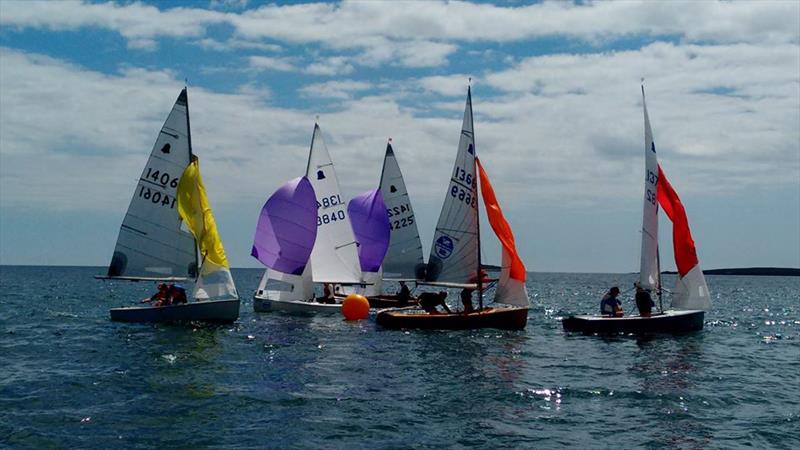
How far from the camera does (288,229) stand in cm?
3697

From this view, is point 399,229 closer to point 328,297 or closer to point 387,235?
point 387,235

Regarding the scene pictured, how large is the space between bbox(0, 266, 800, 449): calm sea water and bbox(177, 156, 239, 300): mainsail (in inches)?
62.2

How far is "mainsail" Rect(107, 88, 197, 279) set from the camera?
32656 millimetres

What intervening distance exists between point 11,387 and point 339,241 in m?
21.7

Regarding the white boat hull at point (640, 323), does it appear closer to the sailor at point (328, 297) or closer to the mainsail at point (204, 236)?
the sailor at point (328, 297)

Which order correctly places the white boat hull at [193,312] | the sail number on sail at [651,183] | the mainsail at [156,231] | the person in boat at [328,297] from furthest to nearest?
the person in boat at [328,297], the mainsail at [156,231], the sail number on sail at [651,183], the white boat hull at [193,312]

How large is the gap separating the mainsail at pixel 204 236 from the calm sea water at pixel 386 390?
1.58 meters

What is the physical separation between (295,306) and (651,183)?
1626 centimetres

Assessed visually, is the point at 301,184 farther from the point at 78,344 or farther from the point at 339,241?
the point at 78,344

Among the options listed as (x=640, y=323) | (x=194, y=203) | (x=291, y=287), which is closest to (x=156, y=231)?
(x=194, y=203)

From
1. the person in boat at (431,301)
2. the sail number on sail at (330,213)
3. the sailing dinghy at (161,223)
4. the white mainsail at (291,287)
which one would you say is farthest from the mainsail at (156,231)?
the person in boat at (431,301)

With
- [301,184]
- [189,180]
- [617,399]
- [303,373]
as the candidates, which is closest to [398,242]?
[301,184]

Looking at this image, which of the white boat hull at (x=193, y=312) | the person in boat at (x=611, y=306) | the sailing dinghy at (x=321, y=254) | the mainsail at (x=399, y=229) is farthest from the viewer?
the mainsail at (x=399, y=229)

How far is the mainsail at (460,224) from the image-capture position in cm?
3241
